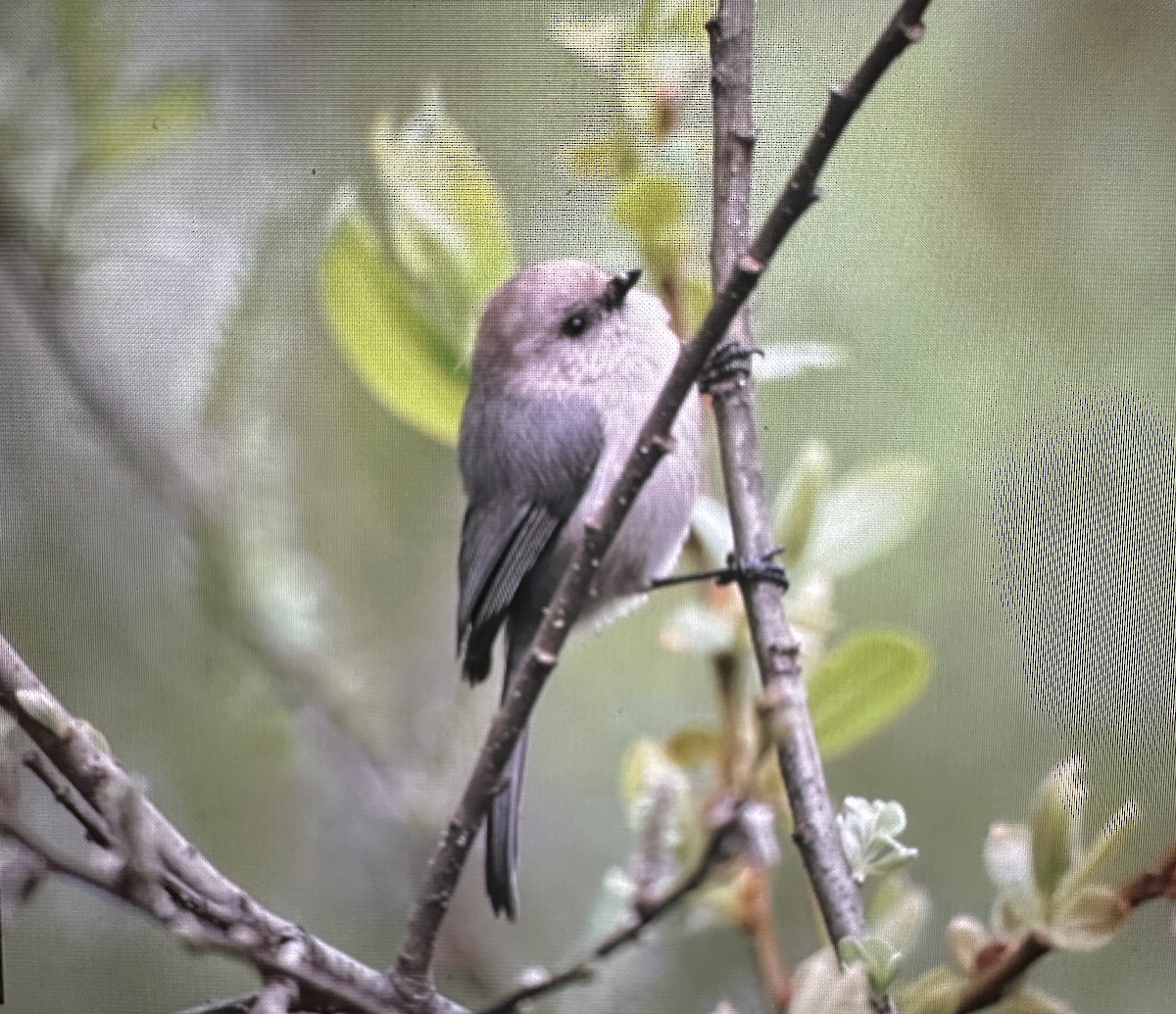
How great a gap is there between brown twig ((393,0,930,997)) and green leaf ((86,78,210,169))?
39 centimetres

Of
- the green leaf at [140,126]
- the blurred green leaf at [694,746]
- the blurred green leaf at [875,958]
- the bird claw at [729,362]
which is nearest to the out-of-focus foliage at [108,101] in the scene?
the green leaf at [140,126]

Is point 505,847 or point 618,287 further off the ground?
point 618,287

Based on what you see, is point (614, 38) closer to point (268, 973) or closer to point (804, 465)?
point (804, 465)

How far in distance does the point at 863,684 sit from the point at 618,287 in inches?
10.6

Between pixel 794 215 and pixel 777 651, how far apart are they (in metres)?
0.20

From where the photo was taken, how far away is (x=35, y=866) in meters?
0.43

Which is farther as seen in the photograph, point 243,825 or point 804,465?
point 243,825

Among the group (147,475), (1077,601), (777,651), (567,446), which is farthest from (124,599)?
(1077,601)

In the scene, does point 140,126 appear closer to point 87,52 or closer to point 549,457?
point 87,52

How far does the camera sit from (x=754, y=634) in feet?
1.78

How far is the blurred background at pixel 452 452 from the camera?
62 cm

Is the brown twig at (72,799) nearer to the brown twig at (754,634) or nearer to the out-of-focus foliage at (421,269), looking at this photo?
the brown twig at (754,634)

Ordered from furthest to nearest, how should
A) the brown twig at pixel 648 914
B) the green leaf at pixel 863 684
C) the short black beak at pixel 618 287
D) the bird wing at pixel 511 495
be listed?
the bird wing at pixel 511 495 < the short black beak at pixel 618 287 < the green leaf at pixel 863 684 < the brown twig at pixel 648 914

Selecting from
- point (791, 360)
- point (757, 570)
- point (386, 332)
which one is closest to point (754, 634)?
point (757, 570)
